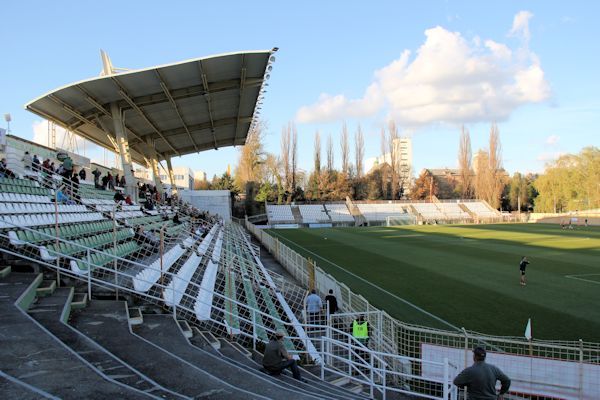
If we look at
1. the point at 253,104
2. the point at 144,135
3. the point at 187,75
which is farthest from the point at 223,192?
the point at 187,75

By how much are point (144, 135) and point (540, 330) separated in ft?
84.4

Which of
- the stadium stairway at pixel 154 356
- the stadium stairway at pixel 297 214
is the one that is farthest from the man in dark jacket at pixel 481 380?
the stadium stairway at pixel 297 214

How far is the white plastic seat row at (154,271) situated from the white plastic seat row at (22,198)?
11.6ft

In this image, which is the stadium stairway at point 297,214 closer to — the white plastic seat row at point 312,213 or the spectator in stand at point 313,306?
the white plastic seat row at point 312,213

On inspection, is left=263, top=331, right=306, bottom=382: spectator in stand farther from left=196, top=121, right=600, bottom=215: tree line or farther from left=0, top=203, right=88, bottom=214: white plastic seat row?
left=196, top=121, right=600, bottom=215: tree line

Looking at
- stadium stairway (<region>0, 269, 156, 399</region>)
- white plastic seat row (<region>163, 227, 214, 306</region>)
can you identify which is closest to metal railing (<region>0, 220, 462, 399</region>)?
white plastic seat row (<region>163, 227, 214, 306</region>)

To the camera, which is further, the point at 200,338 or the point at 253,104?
the point at 253,104

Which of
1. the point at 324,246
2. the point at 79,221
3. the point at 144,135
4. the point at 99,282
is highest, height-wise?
the point at 144,135

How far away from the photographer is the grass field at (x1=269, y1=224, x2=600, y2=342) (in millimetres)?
11688

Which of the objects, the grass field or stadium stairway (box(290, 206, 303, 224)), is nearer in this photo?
the grass field

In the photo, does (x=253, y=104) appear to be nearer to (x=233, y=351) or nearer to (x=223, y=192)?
(x=233, y=351)

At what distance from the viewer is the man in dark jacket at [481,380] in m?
4.36

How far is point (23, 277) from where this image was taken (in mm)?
6629

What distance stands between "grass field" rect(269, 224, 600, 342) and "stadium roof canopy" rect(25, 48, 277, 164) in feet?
32.8
